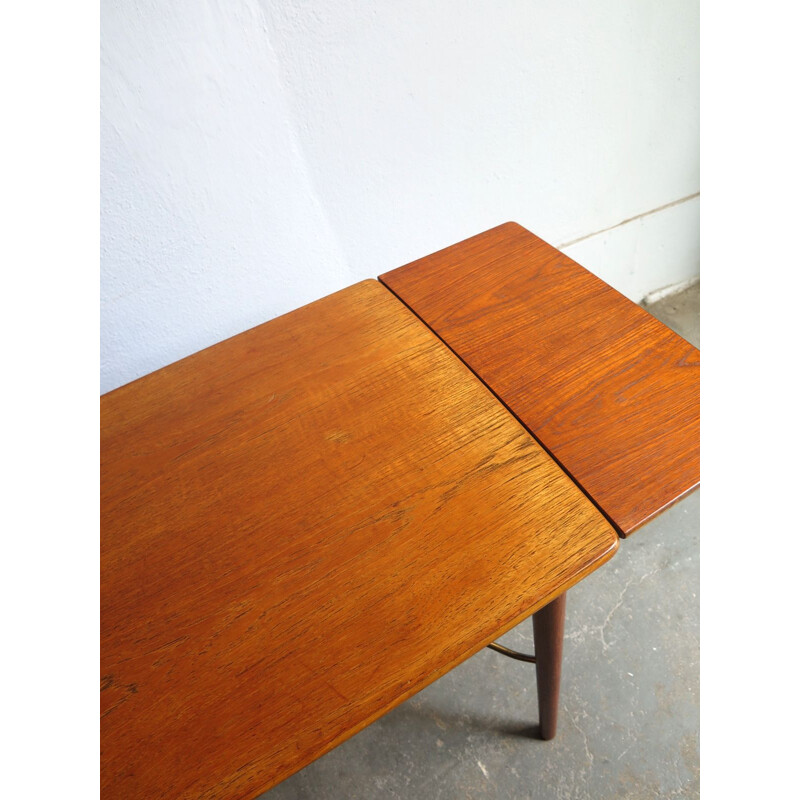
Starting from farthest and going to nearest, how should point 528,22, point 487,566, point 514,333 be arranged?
point 528,22
point 514,333
point 487,566

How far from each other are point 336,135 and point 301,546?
2.66 feet

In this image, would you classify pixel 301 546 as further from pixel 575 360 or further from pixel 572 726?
pixel 572 726

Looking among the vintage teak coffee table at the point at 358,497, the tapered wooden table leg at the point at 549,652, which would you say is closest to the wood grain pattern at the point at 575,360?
the vintage teak coffee table at the point at 358,497

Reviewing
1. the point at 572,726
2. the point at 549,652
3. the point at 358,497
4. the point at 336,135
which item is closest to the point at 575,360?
the point at 358,497

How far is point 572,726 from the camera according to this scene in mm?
1293

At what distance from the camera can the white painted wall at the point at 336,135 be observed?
982 millimetres

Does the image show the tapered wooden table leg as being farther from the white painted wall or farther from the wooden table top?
the white painted wall

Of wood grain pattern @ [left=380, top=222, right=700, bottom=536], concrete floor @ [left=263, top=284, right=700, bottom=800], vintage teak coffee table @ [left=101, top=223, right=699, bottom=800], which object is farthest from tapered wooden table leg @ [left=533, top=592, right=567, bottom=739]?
wood grain pattern @ [left=380, top=222, right=700, bottom=536]

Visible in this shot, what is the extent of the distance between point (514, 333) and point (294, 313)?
337 millimetres

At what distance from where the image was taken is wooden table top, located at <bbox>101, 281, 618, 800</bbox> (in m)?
0.56
